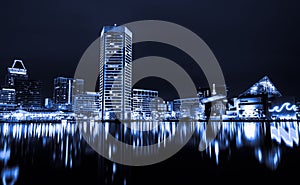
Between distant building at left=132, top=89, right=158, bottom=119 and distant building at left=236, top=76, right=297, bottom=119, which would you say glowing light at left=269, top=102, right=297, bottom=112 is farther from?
distant building at left=132, top=89, right=158, bottom=119

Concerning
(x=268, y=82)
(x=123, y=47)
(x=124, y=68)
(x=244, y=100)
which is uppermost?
(x=123, y=47)

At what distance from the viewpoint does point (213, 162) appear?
9.22m

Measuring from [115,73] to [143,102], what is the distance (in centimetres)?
4775

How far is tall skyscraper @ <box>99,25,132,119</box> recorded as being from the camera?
113125 mm

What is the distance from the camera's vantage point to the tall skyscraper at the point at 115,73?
113125 mm

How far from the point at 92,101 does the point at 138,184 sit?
15955cm

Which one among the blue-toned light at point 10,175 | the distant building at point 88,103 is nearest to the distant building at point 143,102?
the distant building at point 88,103

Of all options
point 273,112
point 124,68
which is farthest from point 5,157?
point 124,68

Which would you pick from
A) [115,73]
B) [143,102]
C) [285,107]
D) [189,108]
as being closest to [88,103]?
[143,102]

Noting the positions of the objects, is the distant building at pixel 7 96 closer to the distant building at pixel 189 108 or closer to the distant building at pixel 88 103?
the distant building at pixel 88 103

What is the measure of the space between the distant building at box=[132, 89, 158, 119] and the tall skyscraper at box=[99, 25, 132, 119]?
3292 cm

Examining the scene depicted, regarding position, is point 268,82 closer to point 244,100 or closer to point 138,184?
→ point 244,100

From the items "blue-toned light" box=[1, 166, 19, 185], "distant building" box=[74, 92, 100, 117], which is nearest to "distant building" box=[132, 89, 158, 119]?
"distant building" box=[74, 92, 100, 117]

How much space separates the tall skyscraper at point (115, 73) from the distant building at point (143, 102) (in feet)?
108
